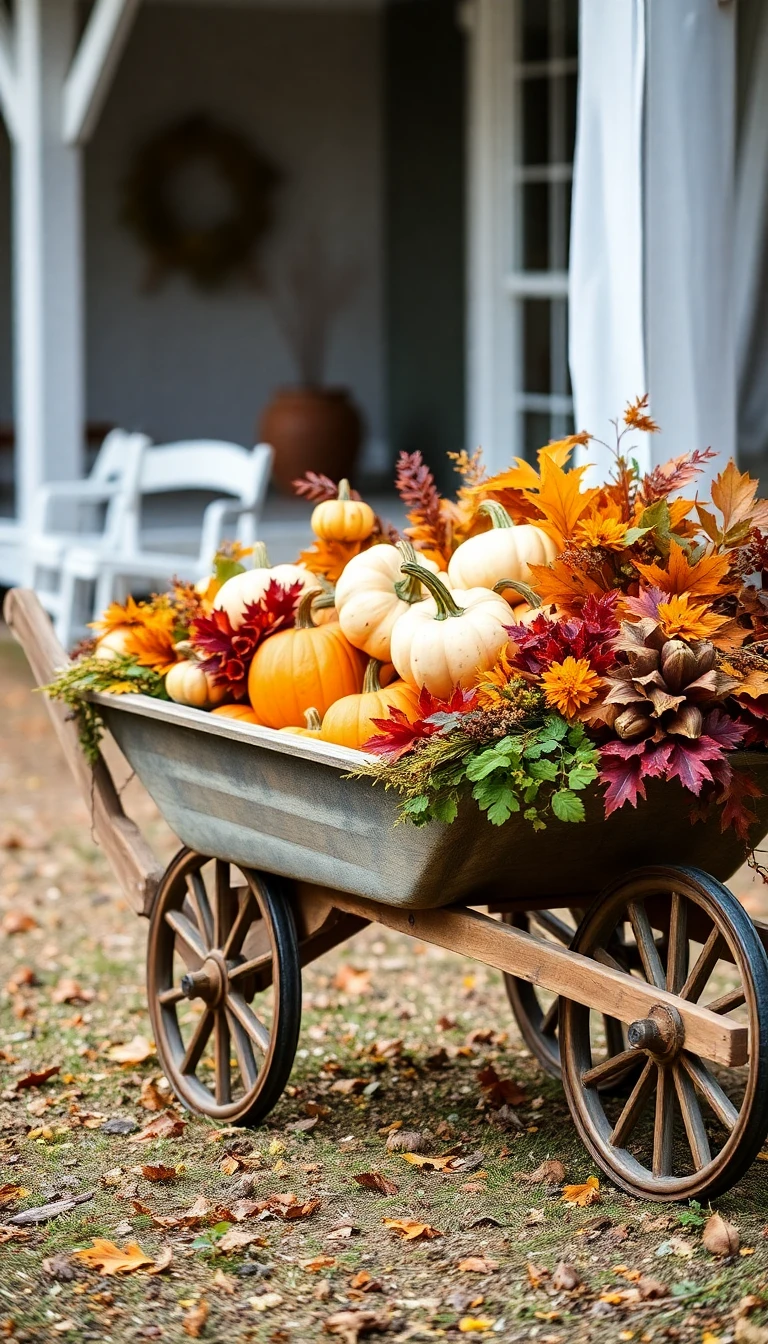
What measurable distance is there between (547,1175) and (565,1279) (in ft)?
1.30

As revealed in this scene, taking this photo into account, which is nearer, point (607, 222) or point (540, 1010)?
point (540, 1010)

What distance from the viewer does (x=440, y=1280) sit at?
2.31 meters

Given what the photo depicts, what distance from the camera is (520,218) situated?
7.32 metres

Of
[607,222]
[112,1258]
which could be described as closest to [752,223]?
[607,222]

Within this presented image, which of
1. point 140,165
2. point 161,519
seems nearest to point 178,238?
point 140,165

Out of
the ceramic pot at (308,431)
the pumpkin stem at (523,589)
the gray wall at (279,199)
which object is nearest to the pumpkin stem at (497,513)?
the pumpkin stem at (523,589)

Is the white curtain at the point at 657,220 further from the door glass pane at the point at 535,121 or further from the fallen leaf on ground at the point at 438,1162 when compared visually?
the door glass pane at the point at 535,121

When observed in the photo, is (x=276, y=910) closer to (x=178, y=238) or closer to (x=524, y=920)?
(x=524, y=920)

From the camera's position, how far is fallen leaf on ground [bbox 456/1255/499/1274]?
2.32 metres

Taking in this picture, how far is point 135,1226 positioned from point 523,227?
5648 mm

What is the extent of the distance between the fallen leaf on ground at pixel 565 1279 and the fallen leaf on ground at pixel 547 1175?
34cm

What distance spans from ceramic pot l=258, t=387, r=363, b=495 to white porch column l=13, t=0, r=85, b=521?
Result: 2.52 meters

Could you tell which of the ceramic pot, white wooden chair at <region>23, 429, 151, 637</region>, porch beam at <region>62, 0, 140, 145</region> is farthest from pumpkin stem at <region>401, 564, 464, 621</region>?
the ceramic pot

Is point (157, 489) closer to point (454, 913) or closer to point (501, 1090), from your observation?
point (501, 1090)
